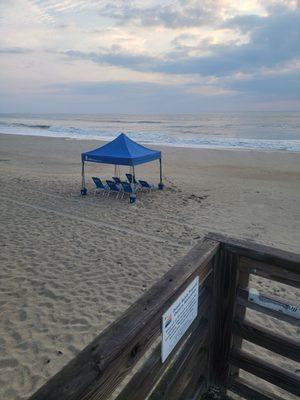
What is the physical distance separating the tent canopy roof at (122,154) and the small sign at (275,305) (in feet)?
28.7

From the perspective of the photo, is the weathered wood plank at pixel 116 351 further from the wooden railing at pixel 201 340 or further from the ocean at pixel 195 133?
the ocean at pixel 195 133

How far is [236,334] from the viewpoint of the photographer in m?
2.70

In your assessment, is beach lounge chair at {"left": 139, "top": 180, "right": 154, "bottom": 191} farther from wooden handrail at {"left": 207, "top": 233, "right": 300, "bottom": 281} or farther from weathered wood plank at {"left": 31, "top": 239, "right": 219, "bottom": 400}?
weathered wood plank at {"left": 31, "top": 239, "right": 219, "bottom": 400}

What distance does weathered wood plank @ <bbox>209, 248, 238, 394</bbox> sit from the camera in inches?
99.8

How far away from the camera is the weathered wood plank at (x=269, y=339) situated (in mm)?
2430

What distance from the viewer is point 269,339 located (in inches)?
100

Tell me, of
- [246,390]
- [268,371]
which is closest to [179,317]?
[268,371]

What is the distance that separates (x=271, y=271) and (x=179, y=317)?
0.78 meters

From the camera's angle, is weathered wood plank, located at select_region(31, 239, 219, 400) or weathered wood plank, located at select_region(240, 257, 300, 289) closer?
weathered wood plank, located at select_region(31, 239, 219, 400)

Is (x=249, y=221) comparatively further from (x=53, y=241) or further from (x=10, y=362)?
(x=10, y=362)

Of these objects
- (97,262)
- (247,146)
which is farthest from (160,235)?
(247,146)

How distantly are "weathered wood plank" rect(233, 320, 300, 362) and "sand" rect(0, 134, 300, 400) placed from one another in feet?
5.91

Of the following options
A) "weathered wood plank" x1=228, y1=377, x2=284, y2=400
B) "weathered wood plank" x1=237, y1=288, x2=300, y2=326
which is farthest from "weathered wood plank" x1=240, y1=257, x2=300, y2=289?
"weathered wood plank" x1=228, y1=377, x2=284, y2=400

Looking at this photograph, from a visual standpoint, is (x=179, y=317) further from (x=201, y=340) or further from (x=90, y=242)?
(x=90, y=242)
